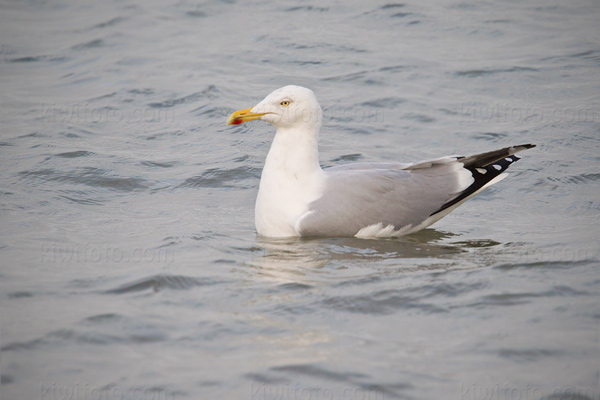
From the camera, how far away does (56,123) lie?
1044 centimetres

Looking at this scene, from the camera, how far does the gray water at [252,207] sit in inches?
174

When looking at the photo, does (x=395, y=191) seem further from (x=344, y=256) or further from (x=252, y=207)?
(x=252, y=207)

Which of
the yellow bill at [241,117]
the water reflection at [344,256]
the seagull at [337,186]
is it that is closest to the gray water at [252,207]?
the water reflection at [344,256]

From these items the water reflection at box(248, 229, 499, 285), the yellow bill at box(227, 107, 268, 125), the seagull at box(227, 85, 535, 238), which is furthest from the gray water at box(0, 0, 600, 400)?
the yellow bill at box(227, 107, 268, 125)

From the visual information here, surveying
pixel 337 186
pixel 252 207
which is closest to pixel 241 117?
pixel 337 186

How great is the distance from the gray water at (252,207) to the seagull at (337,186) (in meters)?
0.19

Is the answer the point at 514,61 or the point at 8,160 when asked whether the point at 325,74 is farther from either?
the point at 8,160

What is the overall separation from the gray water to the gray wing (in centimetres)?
20

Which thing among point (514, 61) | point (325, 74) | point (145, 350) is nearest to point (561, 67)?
point (514, 61)

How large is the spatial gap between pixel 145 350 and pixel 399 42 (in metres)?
9.41

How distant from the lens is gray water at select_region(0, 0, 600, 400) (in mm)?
4410

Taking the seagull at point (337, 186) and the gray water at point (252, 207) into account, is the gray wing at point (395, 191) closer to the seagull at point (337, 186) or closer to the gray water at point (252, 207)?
the seagull at point (337, 186)

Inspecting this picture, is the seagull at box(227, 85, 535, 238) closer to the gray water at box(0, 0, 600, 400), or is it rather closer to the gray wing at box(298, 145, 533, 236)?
the gray wing at box(298, 145, 533, 236)

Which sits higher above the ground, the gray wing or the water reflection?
the gray wing
